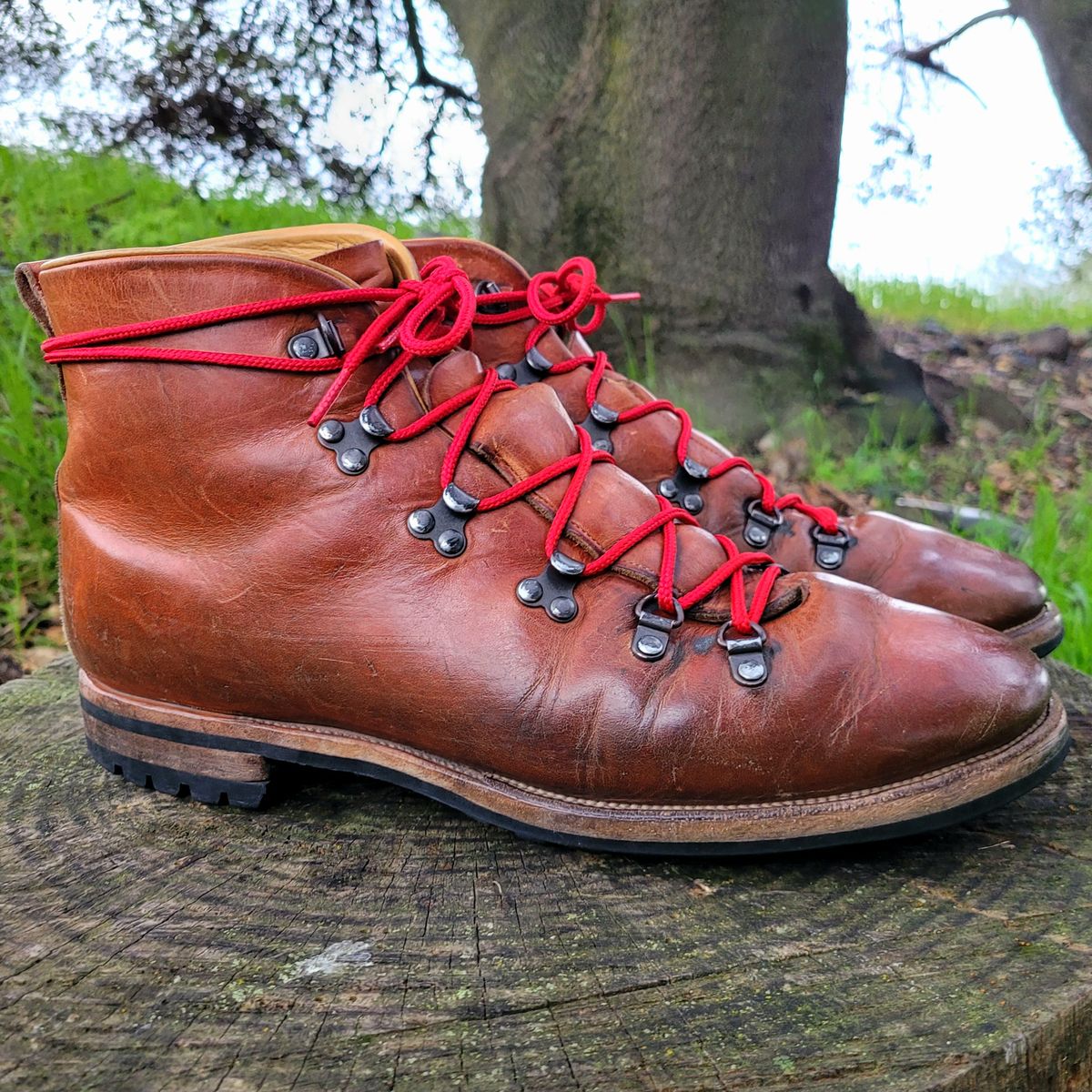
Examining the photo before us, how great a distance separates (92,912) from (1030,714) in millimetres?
1083

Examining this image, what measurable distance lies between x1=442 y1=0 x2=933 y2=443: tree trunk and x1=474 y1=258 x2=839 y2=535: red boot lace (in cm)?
189

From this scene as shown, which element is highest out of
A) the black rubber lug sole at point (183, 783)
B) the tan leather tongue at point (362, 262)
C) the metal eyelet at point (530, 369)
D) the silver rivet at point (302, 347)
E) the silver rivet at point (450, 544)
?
the tan leather tongue at point (362, 262)

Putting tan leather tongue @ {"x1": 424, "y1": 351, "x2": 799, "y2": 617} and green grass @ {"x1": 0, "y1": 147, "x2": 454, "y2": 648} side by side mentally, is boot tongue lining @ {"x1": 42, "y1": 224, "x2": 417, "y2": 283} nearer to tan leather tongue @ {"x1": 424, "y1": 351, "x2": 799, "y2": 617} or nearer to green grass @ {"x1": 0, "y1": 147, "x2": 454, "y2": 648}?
tan leather tongue @ {"x1": 424, "y1": 351, "x2": 799, "y2": 617}

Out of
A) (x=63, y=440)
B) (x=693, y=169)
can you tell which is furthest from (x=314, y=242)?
(x=693, y=169)

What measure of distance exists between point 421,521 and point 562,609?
21 cm

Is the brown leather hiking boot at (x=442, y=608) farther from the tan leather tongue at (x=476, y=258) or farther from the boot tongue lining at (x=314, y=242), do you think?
the tan leather tongue at (x=476, y=258)

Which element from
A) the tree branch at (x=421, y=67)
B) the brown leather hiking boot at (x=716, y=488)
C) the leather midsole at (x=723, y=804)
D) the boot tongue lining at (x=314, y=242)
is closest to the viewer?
the leather midsole at (x=723, y=804)

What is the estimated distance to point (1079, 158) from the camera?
15.8ft

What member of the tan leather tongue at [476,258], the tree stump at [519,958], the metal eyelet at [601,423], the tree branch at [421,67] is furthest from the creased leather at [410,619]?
the tree branch at [421,67]

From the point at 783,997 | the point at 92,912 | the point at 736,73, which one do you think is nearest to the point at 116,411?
the point at 92,912

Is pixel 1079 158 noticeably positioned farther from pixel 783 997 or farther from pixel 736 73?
pixel 783 997

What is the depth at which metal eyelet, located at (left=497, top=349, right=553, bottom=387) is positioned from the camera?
5.74ft

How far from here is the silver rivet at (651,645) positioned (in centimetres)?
117

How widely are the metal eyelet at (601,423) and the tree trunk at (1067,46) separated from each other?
4.06 m
